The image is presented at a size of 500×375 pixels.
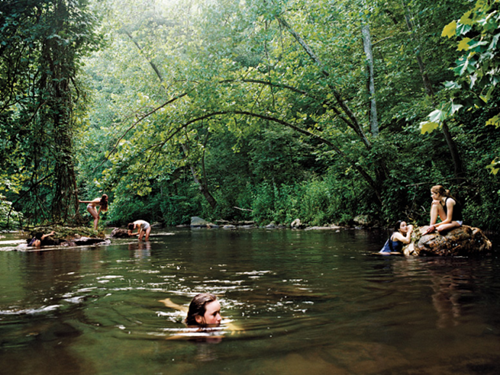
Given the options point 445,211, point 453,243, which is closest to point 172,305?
point 453,243

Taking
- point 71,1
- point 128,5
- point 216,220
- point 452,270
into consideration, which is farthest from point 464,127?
point 128,5

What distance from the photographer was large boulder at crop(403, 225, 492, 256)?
8.56 metres

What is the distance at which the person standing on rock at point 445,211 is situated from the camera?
29.2 feet

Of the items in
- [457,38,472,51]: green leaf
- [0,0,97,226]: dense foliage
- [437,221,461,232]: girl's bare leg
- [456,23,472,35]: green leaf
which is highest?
[0,0,97,226]: dense foliage

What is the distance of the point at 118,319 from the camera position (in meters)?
4.03

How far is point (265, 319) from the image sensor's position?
3912mm

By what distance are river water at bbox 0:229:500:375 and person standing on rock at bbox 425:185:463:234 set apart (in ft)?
4.64

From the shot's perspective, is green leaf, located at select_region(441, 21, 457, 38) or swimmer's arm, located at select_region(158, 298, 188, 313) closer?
green leaf, located at select_region(441, 21, 457, 38)

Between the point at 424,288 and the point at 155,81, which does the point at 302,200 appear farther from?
the point at 424,288

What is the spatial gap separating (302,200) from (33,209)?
15465 mm

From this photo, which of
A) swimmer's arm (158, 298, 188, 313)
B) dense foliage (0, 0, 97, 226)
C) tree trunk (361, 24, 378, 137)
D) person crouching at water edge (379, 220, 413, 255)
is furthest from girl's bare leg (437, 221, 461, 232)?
dense foliage (0, 0, 97, 226)

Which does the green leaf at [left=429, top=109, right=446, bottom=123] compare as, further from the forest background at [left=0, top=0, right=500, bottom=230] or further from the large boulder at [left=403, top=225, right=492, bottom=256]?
the large boulder at [left=403, top=225, right=492, bottom=256]

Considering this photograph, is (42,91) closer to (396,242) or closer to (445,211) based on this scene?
(396,242)

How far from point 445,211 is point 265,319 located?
750cm
